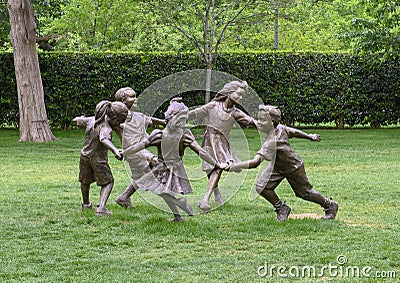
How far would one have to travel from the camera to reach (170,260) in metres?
6.66

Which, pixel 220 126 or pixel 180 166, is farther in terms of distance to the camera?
pixel 220 126

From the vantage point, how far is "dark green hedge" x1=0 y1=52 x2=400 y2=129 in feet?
70.2

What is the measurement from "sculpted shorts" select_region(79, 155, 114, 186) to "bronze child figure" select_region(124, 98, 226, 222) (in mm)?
447

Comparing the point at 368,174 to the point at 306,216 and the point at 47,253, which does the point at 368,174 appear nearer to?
the point at 306,216

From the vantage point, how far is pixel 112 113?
866 centimetres

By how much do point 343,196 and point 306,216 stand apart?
6.21 feet

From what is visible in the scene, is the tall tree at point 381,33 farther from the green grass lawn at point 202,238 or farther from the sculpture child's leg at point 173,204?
the sculpture child's leg at point 173,204

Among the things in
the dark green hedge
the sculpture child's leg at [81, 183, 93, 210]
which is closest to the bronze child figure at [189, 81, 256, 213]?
the sculpture child's leg at [81, 183, 93, 210]

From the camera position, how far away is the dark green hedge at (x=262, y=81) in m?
21.4

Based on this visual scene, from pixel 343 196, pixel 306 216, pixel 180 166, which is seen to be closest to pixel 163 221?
pixel 180 166
